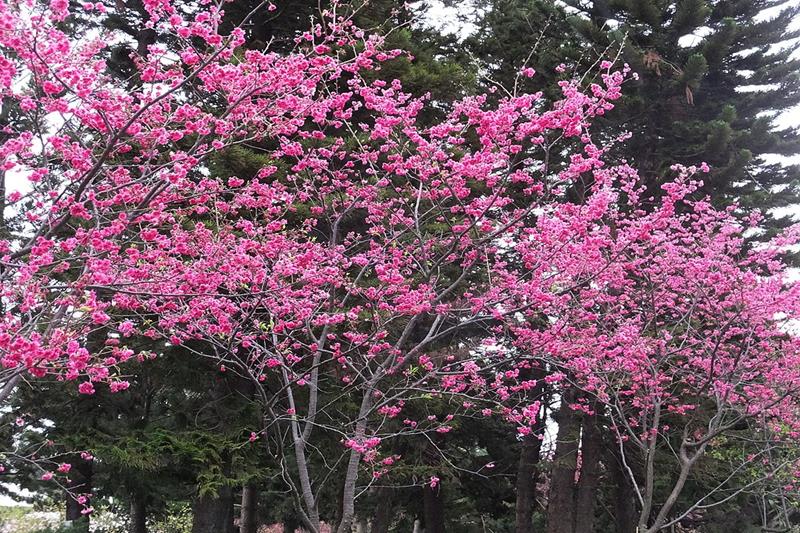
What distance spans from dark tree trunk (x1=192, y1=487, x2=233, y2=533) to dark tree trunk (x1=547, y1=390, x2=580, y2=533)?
18.4ft

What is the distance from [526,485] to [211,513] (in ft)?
23.8

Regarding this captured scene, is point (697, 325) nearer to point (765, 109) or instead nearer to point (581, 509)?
point (581, 509)

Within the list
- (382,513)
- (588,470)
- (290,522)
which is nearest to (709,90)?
(588,470)

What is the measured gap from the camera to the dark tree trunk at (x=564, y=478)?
11477mm

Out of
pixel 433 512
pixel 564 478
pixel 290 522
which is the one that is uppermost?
pixel 564 478

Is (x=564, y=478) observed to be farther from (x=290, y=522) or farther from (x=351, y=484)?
(x=290, y=522)

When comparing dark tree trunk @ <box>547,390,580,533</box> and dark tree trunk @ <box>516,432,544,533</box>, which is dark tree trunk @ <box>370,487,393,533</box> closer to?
dark tree trunk @ <box>547,390,580,533</box>

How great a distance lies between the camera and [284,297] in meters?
6.14

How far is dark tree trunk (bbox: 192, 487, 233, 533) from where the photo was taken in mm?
9062

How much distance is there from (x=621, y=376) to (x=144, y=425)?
23.2 ft

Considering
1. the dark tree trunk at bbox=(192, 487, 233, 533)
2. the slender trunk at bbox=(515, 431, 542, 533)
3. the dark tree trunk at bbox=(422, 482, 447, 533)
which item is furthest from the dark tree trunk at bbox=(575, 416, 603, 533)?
the dark tree trunk at bbox=(192, 487, 233, 533)

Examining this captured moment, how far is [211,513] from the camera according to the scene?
9.12m

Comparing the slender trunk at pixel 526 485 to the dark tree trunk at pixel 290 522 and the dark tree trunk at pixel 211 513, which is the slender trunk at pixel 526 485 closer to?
the dark tree trunk at pixel 211 513

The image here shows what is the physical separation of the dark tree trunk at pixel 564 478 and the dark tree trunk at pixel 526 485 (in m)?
1.51
